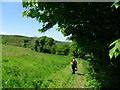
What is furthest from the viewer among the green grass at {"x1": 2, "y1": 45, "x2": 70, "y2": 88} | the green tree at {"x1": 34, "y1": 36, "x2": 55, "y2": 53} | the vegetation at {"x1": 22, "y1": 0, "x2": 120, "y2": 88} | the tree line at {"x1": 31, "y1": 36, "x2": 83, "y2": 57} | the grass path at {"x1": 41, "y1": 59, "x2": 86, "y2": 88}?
the green tree at {"x1": 34, "y1": 36, "x2": 55, "y2": 53}

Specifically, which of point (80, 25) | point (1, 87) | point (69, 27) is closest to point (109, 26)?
point (80, 25)

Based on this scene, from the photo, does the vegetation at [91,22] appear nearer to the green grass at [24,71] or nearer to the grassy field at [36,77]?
the grassy field at [36,77]

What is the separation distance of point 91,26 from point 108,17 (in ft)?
3.21

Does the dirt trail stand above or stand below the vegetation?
below

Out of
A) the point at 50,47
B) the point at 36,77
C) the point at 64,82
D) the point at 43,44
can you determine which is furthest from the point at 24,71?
the point at 43,44

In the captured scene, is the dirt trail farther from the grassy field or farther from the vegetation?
the vegetation

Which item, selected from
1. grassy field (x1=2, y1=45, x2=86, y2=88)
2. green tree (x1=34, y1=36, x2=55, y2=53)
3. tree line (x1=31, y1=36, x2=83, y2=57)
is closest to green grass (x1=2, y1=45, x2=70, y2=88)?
grassy field (x1=2, y1=45, x2=86, y2=88)

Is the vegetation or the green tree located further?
the green tree

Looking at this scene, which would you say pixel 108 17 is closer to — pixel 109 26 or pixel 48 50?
pixel 109 26

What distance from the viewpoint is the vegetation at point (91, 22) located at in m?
8.30

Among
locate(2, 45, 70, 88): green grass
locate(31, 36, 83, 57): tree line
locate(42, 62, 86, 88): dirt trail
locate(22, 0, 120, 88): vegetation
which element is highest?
locate(31, 36, 83, 57): tree line

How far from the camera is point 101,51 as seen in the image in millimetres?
10953

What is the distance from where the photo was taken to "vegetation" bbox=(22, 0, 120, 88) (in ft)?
27.2

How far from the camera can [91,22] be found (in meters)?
9.82
